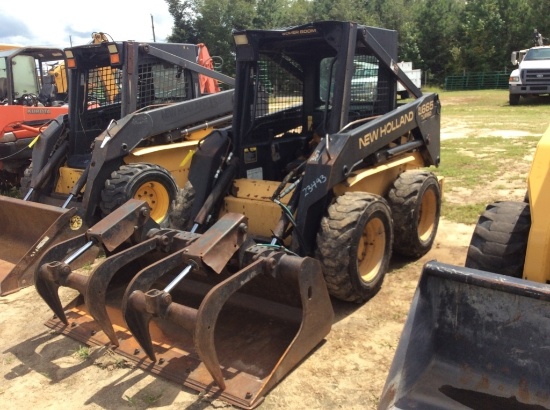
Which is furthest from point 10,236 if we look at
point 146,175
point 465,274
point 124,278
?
point 465,274

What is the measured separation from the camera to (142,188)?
620cm

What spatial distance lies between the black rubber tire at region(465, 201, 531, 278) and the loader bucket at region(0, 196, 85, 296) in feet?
12.3

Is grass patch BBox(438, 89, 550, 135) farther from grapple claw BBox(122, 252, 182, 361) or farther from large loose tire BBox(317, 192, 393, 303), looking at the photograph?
grapple claw BBox(122, 252, 182, 361)

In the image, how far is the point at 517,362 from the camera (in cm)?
244

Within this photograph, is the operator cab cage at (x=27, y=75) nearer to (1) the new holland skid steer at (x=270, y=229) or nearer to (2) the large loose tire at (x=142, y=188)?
(2) the large loose tire at (x=142, y=188)

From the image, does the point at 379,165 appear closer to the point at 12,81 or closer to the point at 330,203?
the point at 330,203

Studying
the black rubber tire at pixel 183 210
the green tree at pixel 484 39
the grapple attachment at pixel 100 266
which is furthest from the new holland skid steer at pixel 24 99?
the green tree at pixel 484 39

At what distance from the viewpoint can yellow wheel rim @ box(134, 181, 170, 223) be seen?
625 cm

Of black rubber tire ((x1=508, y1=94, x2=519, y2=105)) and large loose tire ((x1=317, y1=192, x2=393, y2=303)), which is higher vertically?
black rubber tire ((x1=508, y1=94, x2=519, y2=105))

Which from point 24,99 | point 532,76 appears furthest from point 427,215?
point 532,76

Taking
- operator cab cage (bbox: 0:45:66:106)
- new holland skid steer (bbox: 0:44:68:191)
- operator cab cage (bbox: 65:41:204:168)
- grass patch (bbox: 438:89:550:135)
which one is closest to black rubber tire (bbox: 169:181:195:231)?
operator cab cage (bbox: 65:41:204:168)

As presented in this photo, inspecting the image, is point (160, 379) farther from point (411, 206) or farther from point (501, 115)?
point (501, 115)

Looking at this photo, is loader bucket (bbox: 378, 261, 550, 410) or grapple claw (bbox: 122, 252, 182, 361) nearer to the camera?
loader bucket (bbox: 378, 261, 550, 410)

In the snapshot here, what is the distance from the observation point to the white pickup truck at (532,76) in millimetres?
18594
